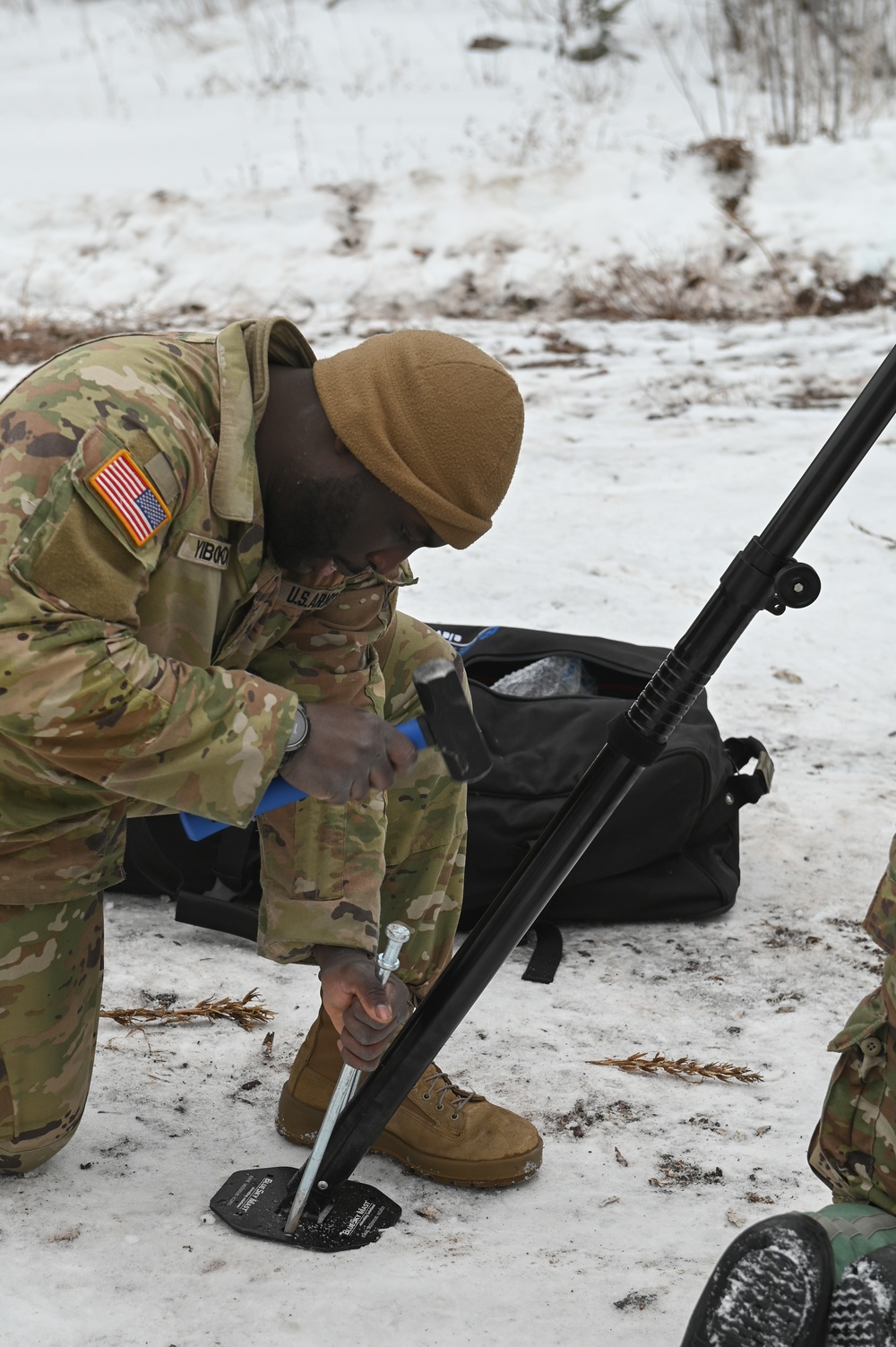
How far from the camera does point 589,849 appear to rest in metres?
3.15

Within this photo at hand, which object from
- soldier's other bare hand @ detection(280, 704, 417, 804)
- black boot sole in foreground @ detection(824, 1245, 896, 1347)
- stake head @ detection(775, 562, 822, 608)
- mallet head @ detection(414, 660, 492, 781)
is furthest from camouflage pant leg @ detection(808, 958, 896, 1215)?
soldier's other bare hand @ detection(280, 704, 417, 804)

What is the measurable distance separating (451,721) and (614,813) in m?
1.43

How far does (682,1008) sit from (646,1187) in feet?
2.14

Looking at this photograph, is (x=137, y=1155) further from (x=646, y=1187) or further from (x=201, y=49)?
(x=201, y=49)

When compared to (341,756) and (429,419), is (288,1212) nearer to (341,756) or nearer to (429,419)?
(341,756)

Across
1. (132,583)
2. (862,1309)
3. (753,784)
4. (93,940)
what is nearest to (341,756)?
(132,583)

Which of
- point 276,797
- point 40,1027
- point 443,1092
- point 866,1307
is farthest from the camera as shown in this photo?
point 443,1092

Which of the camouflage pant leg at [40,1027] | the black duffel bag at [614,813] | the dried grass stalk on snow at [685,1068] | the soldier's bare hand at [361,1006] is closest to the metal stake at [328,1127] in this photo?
the soldier's bare hand at [361,1006]

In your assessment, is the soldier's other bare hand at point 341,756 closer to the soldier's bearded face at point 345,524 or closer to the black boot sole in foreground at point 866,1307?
the soldier's bearded face at point 345,524

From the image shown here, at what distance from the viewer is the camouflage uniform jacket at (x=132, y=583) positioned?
167 cm

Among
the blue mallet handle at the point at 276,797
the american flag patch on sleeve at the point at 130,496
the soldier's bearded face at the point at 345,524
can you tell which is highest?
the american flag patch on sleeve at the point at 130,496

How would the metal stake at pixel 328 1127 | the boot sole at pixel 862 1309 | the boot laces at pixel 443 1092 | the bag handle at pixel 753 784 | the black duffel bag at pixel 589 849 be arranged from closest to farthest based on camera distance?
the boot sole at pixel 862 1309 < the metal stake at pixel 328 1127 < the boot laces at pixel 443 1092 < the black duffel bag at pixel 589 849 < the bag handle at pixel 753 784

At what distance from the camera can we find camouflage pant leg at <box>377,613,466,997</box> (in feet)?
7.75

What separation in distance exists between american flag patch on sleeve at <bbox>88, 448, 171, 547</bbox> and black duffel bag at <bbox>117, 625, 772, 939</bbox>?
132 cm
